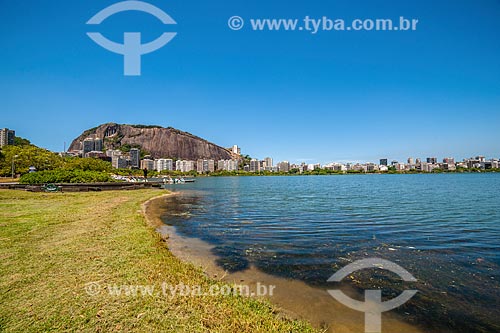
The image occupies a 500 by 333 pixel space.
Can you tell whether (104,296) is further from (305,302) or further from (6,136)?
(6,136)

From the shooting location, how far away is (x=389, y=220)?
64.7 feet

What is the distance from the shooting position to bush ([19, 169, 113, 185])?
42.2m

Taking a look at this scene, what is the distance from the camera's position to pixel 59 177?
4588 centimetres

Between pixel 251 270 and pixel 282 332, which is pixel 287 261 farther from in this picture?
pixel 282 332

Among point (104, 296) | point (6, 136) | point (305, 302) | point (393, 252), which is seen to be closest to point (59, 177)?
point (104, 296)

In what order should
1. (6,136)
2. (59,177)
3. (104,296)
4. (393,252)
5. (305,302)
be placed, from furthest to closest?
(6,136) < (59,177) < (393,252) < (305,302) < (104,296)

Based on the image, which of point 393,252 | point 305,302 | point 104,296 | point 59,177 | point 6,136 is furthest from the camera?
point 6,136

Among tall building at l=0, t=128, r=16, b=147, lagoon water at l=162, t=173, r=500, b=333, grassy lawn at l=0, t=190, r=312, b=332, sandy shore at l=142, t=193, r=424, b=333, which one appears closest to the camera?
grassy lawn at l=0, t=190, r=312, b=332

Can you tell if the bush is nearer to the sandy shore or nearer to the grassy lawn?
the grassy lawn

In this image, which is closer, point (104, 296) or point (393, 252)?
point (104, 296)

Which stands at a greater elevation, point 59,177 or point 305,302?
point 59,177

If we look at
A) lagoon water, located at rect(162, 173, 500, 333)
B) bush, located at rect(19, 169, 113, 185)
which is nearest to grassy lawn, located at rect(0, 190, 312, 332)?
lagoon water, located at rect(162, 173, 500, 333)

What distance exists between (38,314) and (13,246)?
6.06 meters

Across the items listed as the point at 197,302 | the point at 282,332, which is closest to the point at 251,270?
the point at 197,302
